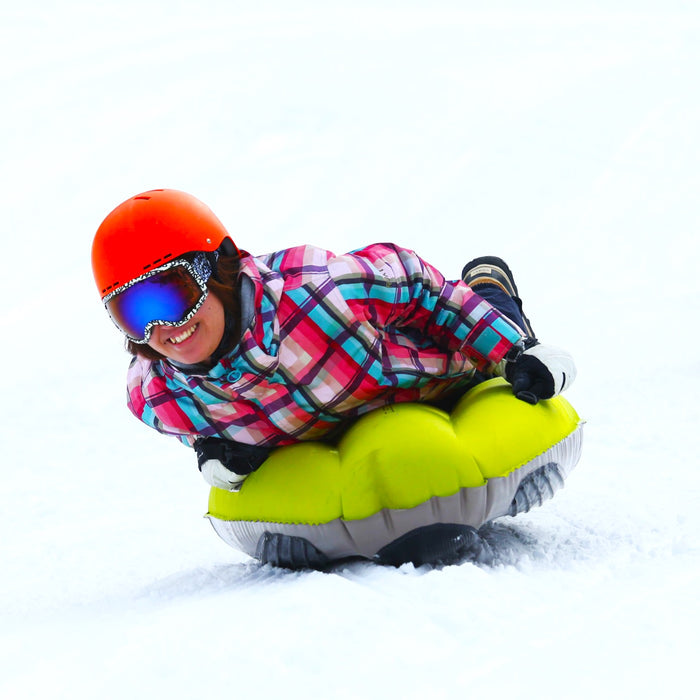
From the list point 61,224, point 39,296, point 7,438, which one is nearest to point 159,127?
point 61,224

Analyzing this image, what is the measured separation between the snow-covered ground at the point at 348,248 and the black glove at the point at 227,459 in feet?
0.83

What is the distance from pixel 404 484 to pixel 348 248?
5.24 meters

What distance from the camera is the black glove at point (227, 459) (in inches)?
90.5

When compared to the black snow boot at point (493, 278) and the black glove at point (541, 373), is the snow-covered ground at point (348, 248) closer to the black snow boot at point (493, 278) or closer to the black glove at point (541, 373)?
the black glove at point (541, 373)

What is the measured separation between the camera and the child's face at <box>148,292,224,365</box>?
2.03m

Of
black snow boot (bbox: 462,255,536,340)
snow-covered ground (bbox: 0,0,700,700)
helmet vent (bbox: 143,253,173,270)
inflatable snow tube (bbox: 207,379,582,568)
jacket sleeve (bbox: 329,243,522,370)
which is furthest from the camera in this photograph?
black snow boot (bbox: 462,255,536,340)

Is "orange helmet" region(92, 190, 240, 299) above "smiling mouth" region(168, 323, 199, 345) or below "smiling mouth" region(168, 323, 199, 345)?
above

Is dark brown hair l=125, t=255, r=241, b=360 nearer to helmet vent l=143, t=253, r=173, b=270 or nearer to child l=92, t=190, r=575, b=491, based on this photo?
child l=92, t=190, r=575, b=491

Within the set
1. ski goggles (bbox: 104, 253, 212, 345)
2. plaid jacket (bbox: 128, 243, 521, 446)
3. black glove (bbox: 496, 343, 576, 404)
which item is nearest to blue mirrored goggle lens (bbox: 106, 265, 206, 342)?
ski goggles (bbox: 104, 253, 212, 345)

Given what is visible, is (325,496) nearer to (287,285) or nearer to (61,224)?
(287,285)

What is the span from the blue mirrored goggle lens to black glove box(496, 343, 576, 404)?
0.85 meters

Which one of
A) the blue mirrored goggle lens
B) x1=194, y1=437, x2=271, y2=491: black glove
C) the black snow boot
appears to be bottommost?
x1=194, y1=437, x2=271, y2=491: black glove

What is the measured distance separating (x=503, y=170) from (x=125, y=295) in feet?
21.4

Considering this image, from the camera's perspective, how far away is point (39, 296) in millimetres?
7012
